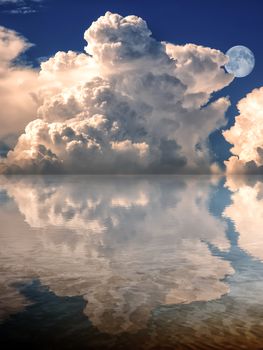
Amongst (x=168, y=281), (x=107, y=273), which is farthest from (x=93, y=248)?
(x=168, y=281)

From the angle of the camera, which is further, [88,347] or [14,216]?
[14,216]

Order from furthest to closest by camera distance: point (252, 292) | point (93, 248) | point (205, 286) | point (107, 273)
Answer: point (93, 248), point (107, 273), point (205, 286), point (252, 292)

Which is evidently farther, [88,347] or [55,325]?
[55,325]

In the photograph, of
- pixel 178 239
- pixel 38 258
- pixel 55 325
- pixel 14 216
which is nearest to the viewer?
pixel 55 325

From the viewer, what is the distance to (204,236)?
6006 centimetres

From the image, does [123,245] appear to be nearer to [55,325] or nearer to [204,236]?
[204,236]

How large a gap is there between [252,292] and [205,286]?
3.70 metres

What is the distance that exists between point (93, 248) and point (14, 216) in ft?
131

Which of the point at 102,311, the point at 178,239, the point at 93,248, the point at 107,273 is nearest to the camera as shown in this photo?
the point at 102,311

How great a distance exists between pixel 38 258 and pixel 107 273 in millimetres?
9226

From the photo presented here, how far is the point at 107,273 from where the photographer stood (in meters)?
37.1

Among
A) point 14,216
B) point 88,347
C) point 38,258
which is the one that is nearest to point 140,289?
point 88,347

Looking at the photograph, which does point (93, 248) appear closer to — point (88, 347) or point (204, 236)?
point (204, 236)

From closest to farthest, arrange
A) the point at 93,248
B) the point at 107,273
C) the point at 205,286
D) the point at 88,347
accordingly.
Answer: the point at 88,347
the point at 205,286
the point at 107,273
the point at 93,248
